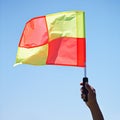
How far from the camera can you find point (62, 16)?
10.4 m

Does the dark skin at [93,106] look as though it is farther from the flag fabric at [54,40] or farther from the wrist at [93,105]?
the flag fabric at [54,40]

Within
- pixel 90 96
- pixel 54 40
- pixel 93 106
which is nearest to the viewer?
pixel 93 106

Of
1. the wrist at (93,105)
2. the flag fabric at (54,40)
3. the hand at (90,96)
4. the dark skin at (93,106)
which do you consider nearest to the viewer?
the dark skin at (93,106)

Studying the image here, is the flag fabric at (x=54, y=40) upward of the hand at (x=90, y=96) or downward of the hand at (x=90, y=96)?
upward

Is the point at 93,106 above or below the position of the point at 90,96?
below

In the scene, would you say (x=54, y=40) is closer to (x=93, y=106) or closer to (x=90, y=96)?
(x=90, y=96)

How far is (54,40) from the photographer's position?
10531 millimetres

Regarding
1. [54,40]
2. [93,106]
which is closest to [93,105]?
[93,106]

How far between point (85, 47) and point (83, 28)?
23.1 inches

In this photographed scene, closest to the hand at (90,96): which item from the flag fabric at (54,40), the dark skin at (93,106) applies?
the dark skin at (93,106)

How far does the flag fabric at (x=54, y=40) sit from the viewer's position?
9867 mm

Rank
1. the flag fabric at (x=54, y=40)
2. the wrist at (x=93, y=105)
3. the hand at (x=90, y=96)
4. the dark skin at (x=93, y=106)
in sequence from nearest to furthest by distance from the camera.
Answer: the dark skin at (x=93, y=106) < the wrist at (x=93, y=105) < the hand at (x=90, y=96) < the flag fabric at (x=54, y=40)

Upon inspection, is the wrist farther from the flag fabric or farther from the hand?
the flag fabric

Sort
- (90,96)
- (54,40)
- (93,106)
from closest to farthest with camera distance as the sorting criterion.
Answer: (93,106)
(90,96)
(54,40)
